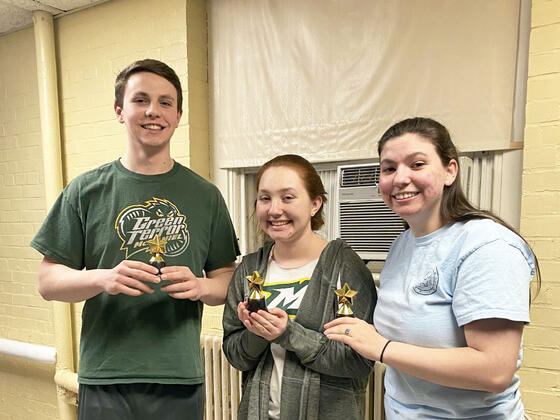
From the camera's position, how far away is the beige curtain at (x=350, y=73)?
5.94ft

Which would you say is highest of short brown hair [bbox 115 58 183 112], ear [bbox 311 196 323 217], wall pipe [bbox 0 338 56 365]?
short brown hair [bbox 115 58 183 112]

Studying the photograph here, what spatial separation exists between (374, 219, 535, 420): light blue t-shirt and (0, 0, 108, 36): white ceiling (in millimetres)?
2736

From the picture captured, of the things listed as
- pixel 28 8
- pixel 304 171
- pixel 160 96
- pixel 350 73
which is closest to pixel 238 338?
pixel 304 171

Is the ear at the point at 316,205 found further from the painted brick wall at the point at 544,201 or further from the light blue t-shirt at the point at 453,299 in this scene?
the painted brick wall at the point at 544,201

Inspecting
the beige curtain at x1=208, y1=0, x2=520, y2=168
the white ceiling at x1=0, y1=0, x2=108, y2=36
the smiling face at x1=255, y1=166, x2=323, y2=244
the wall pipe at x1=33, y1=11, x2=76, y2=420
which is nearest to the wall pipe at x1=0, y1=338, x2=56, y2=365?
the wall pipe at x1=33, y1=11, x2=76, y2=420

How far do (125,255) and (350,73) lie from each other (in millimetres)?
1555

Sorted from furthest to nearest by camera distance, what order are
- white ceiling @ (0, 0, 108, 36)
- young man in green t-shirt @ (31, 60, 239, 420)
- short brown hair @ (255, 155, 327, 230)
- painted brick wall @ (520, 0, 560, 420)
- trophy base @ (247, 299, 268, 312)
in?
white ceiling @ (0, 0, 108, 36) < painted brick wall @ (520, 0, 560, 420) < short brown hair @ (255, 155, 327, 230) < young man in green t-shirt @ (31, 60, 239, 420) < trophy base @ (247, 299, 268, 312)

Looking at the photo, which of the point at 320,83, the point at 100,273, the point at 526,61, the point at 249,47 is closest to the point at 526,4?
the point at 526,61

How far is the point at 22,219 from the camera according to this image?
3.03 m

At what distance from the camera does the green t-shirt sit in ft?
3.95

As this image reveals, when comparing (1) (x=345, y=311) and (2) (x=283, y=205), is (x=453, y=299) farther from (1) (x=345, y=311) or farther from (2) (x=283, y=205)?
(2) (x=283, y=205)

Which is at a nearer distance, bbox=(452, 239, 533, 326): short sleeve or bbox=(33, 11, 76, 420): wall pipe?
bbox=(452, 239, 533, 326): short sleeve

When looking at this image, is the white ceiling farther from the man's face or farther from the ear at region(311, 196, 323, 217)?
the ear at region(311, 196, 323, 217)

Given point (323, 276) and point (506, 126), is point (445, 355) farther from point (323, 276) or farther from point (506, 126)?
point (506, 126)
